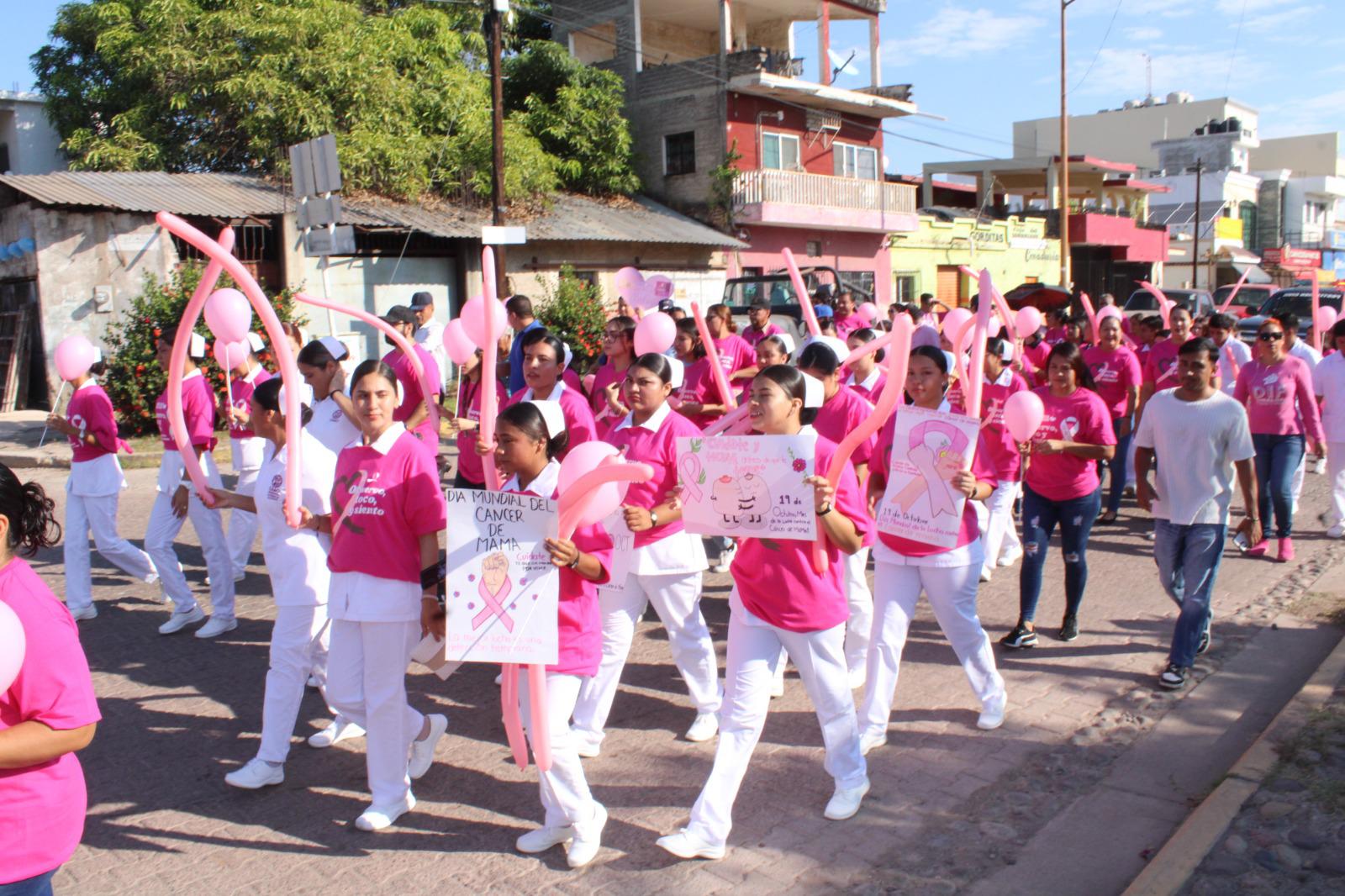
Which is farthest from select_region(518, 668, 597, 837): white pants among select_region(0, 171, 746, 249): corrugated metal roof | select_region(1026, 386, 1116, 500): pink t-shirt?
select_region(0, 171, 746, 249): corrugated metal roof

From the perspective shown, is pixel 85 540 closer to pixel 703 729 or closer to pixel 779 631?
pixel 703 729

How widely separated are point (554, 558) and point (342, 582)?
0.97m

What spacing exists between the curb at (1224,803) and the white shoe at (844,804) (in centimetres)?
99

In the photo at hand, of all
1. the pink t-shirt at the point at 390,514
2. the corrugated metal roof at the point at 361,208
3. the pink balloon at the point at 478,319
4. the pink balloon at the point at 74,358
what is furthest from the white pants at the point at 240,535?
the corrugated metal roof at the point at 361,208

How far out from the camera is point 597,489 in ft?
11.7

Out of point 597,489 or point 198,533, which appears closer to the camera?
point 597,489

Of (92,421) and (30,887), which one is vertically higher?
(92,421)

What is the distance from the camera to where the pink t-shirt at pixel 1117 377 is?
896cm

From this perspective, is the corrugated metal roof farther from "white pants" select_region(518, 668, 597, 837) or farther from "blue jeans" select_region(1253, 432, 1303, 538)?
"white pants" select_region(518, 668, 597, 837)

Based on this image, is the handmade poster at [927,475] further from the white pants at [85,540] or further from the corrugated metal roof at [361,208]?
the corrugated metal roof at [361,208]

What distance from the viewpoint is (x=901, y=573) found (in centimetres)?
482

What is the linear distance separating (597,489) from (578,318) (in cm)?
1663

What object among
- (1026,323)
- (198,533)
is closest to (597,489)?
(198,533)

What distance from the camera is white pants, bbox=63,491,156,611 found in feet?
22.3
